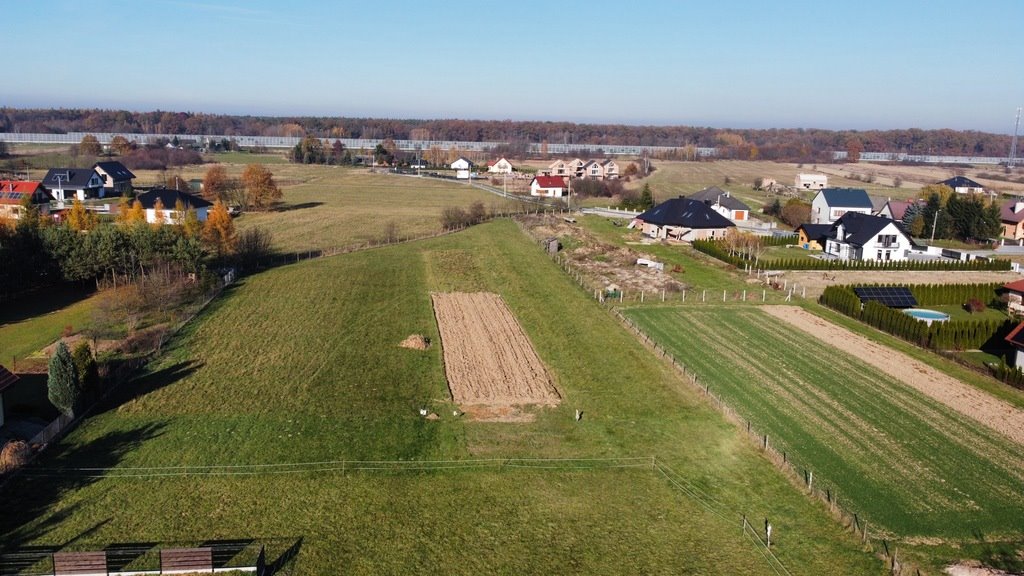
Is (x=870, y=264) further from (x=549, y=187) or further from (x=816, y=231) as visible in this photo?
(x=549, y=187)

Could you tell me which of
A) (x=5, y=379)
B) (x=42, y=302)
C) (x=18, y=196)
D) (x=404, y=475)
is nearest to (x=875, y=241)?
(x=404, y=475)

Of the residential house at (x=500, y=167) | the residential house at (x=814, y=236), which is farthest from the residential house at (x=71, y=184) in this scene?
the residential house at (x=814, y=236)

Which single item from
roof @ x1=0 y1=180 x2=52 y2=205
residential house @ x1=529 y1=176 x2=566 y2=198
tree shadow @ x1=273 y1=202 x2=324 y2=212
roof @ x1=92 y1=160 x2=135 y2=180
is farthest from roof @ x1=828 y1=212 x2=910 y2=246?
roof @ x1=92 y1=160 x2=135 y2=180

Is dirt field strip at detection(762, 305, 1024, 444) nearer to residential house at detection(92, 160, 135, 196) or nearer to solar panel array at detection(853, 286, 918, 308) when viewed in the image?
solar panel array at detection(853, 286, 918, 308)

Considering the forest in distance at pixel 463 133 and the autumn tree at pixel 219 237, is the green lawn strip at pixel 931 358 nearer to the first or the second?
the autumn tree at pixel 219 237

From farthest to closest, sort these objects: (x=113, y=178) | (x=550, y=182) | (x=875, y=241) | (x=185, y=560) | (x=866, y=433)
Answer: (x=550, y=182) < (x=113, y=178) < (x=875, y=241) < (x=866, y=433) < (x=185, y=560)

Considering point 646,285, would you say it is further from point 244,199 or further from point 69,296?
Answer: point 244,199
